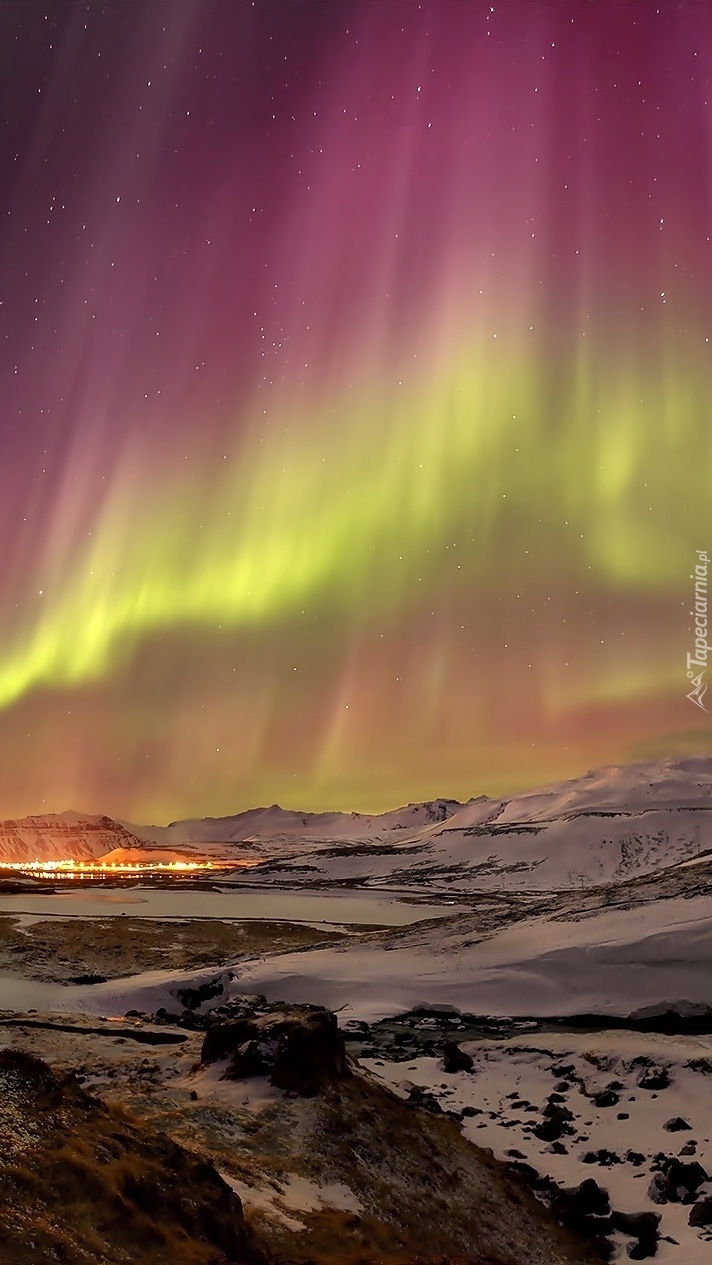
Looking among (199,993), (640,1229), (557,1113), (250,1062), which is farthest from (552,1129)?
(199,993)

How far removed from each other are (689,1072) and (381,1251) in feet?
52.5

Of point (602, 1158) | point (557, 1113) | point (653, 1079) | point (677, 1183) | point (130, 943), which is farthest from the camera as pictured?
point (130, 943)

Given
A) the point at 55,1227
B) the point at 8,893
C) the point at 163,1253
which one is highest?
the point at 55,1227

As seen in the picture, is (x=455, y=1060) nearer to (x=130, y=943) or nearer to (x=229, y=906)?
(x=130, y=943)

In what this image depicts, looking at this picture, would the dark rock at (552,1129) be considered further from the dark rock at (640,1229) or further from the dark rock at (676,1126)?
the dark rock at (640,1229)

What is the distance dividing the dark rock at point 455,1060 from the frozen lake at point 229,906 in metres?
55.2

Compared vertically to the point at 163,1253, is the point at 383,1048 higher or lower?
lower

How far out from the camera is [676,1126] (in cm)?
2405

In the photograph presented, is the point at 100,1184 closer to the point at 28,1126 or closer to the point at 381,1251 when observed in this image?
the point at 28,1126

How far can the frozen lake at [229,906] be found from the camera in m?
89.1

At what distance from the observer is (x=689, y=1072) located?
89.8 feet

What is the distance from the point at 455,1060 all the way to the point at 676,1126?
26.5 ft

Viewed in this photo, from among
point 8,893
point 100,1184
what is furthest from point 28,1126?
point 8,893

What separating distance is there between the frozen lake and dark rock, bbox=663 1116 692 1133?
62.0m
